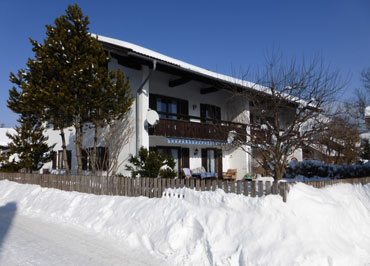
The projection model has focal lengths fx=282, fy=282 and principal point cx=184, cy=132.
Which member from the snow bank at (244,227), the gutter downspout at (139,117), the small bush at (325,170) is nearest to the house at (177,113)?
the gutter downspout at (139,117)

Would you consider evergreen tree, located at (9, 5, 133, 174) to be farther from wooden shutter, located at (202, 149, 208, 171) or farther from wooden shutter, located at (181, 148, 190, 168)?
wooden shutter, located at (202, 149, 208, 171)

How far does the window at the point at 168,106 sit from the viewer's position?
609 inches

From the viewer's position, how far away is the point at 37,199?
10.4m

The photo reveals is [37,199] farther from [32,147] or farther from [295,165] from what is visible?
[295,165]

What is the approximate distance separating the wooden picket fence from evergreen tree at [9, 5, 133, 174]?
Answer: 1.83 metres

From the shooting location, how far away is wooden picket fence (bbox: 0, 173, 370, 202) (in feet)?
19.4

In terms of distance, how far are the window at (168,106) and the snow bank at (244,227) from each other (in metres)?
8.47

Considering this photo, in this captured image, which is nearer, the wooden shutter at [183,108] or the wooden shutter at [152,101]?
the wooden shutter at [152,101]

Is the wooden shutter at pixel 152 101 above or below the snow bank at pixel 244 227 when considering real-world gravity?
above

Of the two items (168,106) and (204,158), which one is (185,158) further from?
(168,106)

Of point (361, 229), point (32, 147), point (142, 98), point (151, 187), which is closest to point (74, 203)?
point (151, 187)

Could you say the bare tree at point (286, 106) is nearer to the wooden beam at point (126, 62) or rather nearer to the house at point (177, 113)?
the house at point (177, 113)

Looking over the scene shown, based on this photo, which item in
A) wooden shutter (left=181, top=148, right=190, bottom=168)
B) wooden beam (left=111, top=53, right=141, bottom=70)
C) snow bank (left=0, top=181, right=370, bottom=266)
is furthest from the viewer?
wooden shutter (left=181, top=148, right=190, bottom=168)

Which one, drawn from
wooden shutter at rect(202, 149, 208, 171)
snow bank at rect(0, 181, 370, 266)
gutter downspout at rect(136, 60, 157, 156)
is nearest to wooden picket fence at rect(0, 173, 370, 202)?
snow bank at rect(0, 181, 370, 266)
